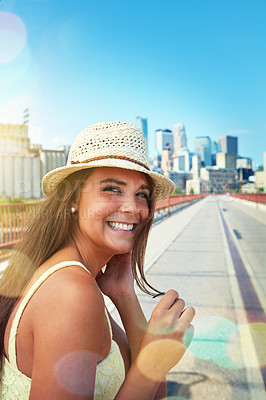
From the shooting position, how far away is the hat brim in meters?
1.45

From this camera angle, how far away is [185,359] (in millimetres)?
3863

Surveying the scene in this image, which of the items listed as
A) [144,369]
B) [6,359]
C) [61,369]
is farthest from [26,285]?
[144,369]

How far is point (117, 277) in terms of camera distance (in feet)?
6.16

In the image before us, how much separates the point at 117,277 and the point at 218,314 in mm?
3785

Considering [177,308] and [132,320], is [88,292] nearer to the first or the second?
[177,308]

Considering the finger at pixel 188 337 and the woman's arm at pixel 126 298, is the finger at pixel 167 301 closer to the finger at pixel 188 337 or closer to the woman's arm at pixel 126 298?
the finger at pixel 188 337

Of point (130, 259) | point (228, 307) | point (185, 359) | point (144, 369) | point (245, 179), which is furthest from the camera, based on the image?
point (245, 179)

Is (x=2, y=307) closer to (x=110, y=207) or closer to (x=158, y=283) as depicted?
(x=110, y=207)

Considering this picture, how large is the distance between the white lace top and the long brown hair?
10 cm

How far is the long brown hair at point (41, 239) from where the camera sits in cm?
141

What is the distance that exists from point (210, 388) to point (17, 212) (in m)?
7.23

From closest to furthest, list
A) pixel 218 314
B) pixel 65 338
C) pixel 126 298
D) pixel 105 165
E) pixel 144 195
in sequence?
pixel 65 338
pixel 105 165
pixel 144 195
pixel 126 298
pixel 218 314

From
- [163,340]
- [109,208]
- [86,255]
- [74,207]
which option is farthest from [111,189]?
[163,340]

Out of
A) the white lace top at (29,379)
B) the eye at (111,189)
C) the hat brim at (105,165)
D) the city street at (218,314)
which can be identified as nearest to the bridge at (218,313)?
the city street at (218,314)
